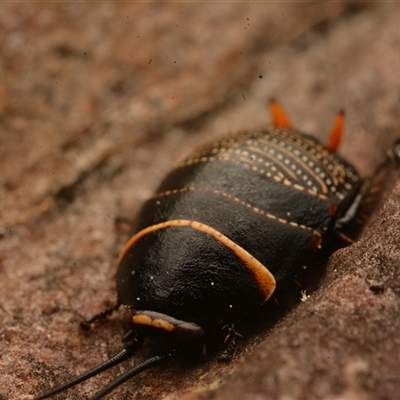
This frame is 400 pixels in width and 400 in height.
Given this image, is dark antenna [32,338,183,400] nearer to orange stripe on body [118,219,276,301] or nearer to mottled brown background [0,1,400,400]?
mottled brown background [0,1,400,400]

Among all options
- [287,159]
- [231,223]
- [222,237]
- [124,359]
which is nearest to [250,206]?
[231,223]

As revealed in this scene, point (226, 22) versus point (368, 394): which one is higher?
point (226, 22)

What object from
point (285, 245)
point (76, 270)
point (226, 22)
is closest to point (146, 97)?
point (226, 22)

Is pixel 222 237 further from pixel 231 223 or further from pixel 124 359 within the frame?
pixel 124 359

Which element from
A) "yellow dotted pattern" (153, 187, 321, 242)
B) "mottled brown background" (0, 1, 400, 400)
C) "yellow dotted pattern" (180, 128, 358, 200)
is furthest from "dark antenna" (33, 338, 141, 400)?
"yellow dotted pattern" (180, 128, 358, 200)

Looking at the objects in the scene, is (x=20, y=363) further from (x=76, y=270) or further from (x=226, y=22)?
(x=226, y=22)

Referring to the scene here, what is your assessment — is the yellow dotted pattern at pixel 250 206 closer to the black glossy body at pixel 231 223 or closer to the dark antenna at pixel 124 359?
the black glossy body at pixel 231 223
